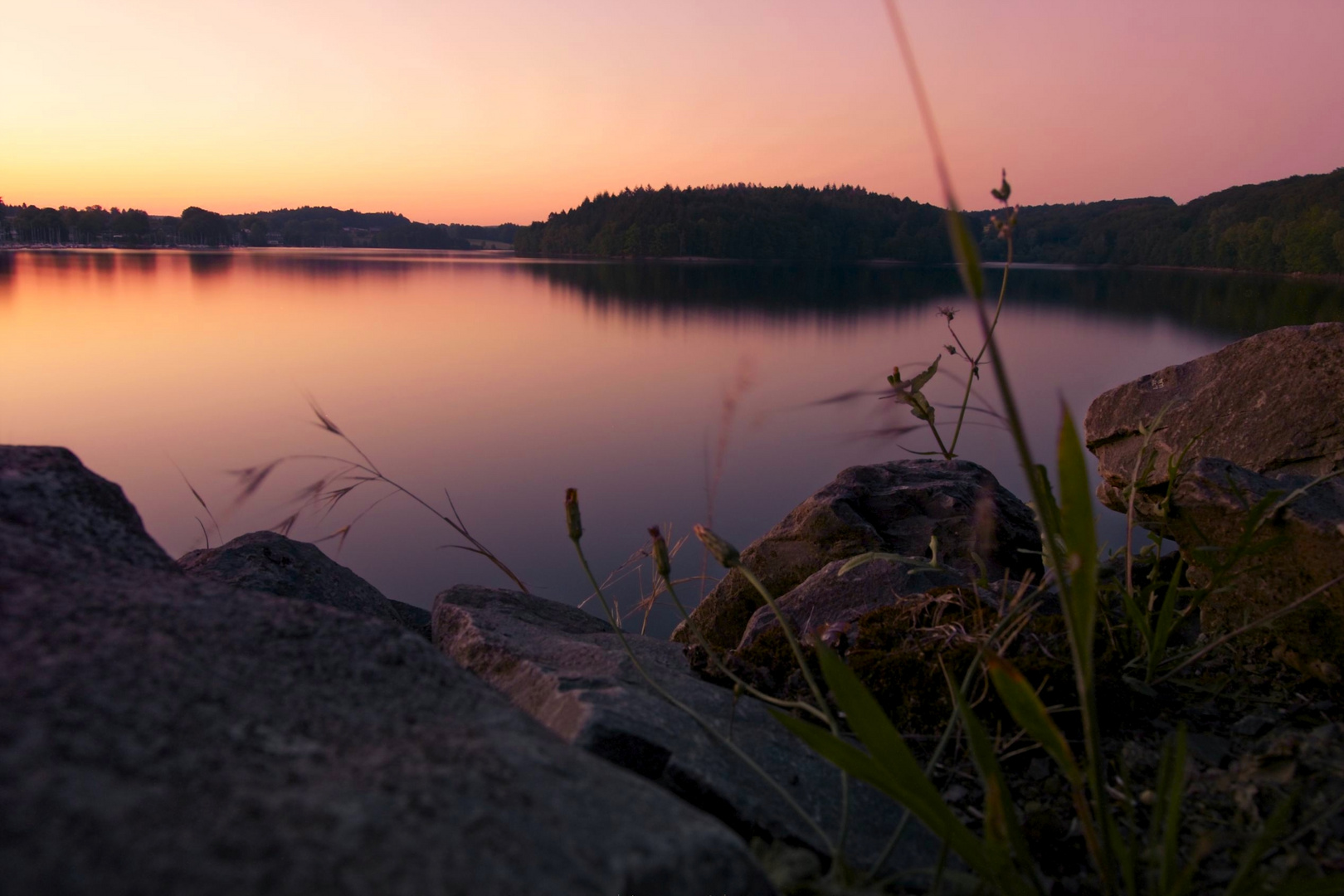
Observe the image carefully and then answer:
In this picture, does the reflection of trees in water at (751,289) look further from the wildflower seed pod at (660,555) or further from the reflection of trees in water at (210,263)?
the wildflower seed pod at (660,555)

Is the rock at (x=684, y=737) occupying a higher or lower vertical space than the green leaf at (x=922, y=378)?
lower

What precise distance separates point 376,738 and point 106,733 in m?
0.32

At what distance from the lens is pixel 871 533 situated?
3.81 m

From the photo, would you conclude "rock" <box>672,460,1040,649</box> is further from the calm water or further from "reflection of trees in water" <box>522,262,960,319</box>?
"reflection of trees in water" <box>522,262,960,319</box>

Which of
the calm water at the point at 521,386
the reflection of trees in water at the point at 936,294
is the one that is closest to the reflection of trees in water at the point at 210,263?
the calm water at the point at 521,386

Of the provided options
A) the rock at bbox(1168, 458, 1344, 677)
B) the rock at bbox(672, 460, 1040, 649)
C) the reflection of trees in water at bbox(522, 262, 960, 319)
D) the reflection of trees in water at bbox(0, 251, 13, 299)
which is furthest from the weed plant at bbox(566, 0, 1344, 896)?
the reflection of trees in water at bbox(0, 251, 13, 299)

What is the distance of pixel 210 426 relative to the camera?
1098 cm

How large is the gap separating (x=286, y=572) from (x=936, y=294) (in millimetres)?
34946

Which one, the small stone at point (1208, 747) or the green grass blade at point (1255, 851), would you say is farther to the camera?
the small stone at point (1208, 747)

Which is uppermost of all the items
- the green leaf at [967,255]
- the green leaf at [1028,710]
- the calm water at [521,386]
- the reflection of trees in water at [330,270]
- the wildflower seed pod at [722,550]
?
the reflection of trees in water at [330,270]

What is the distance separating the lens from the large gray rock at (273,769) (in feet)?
2.58

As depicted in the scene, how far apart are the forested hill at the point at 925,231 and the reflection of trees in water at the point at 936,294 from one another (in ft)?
6.12

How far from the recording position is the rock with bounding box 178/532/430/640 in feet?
9.36

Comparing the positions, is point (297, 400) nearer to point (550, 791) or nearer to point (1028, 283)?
point (550, 791)
